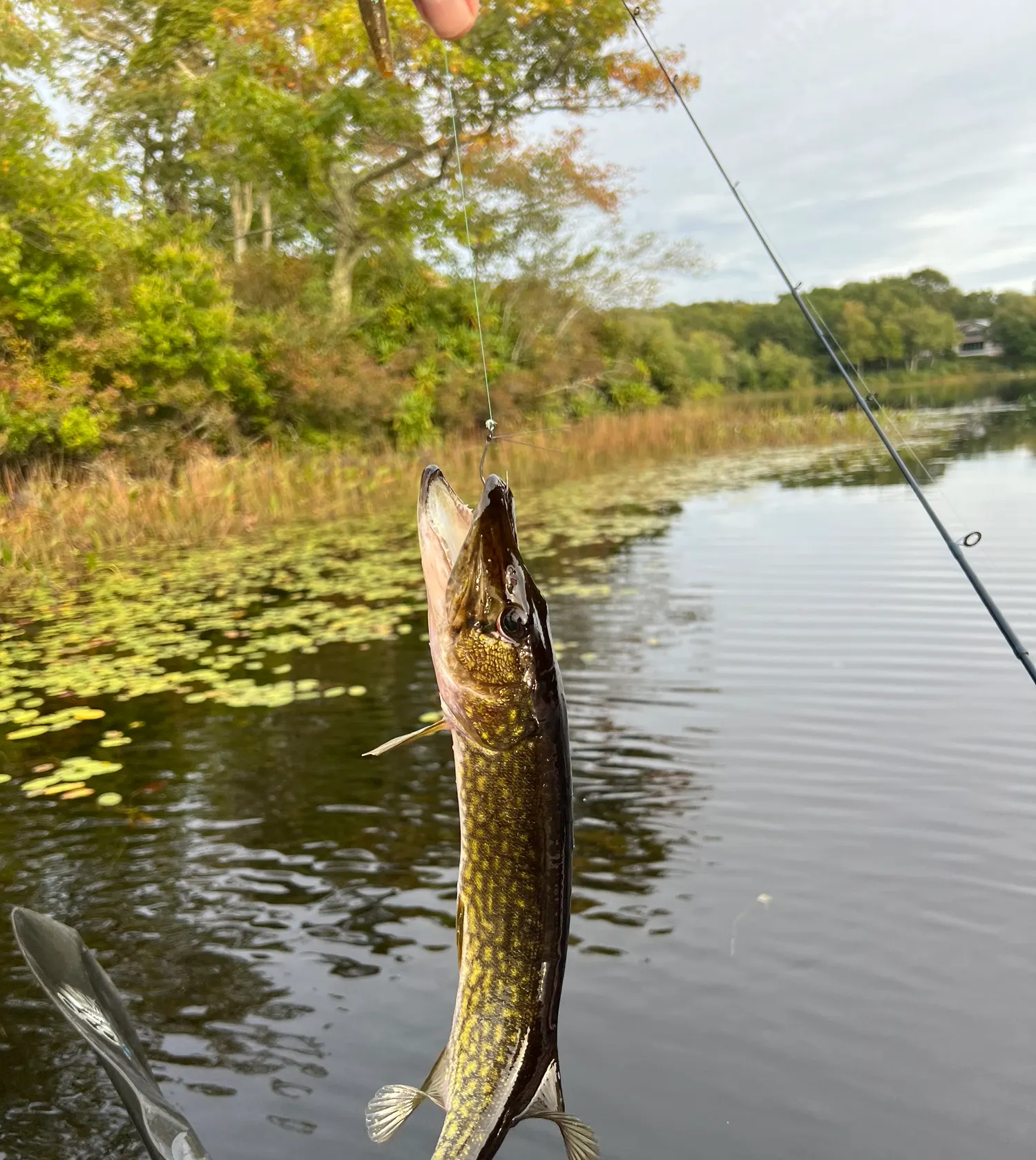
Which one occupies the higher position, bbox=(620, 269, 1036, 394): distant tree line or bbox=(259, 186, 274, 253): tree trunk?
bbox=(620, 269, 1036, 394): distant tree line

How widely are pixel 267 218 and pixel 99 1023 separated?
Answer: 2510 cm

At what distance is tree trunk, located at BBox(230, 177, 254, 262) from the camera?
72.3ft

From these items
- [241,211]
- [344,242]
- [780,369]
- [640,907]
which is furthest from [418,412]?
[780,369]

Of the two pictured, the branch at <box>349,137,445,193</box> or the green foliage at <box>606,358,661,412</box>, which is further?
the green foliage at <box>606,358,661,412</box>

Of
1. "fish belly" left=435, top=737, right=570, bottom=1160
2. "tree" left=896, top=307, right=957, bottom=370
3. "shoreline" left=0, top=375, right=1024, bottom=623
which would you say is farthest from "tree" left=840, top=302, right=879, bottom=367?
"fish belly" left=435, top=737, right=570, bottom=1160

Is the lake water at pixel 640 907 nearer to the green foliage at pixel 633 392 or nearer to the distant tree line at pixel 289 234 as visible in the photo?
the distant tree line at pixel 289 234

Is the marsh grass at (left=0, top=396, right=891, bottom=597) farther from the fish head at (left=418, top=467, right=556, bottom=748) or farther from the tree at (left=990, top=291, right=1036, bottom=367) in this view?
the tree at (left=990, top=291, right=1036, bottom=367)

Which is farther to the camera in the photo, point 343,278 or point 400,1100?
point 343,278

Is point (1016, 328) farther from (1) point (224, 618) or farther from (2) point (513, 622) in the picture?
(2) point (513, 622)

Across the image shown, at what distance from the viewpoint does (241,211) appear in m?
24.2

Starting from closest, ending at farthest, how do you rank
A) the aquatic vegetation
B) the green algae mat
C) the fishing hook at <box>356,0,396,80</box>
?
the fishing hook at <box>356,0,396,80</box>
the green algae mat
the aquatic vegetation

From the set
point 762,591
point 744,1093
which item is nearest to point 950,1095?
point 744,1093

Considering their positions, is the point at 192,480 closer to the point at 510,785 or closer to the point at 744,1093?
the point at 744,1093

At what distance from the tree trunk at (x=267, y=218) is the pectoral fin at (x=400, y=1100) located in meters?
23.2
